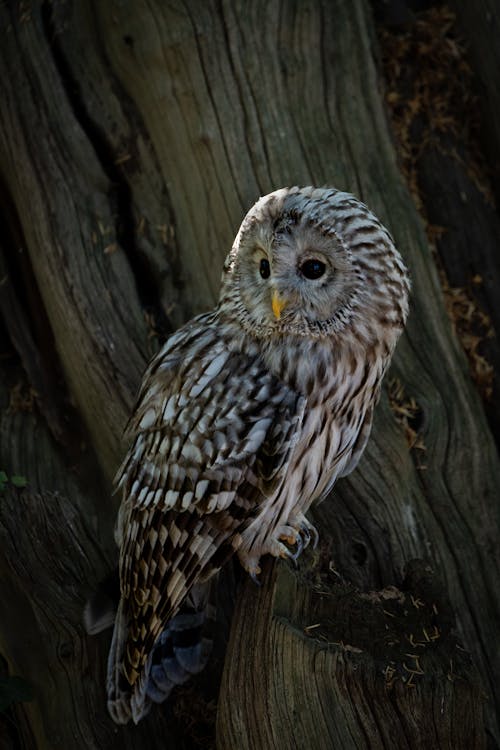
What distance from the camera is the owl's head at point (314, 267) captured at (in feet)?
10.1

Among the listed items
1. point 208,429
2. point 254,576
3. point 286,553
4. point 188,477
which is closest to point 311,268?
point 208,429

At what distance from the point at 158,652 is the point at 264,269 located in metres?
1.63

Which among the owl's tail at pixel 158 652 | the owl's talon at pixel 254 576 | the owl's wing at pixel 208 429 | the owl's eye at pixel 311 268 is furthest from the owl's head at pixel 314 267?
the owl's tail at pixel 158 652

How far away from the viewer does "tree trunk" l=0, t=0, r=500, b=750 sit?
12.6 ft

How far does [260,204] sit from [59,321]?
136 centimetres

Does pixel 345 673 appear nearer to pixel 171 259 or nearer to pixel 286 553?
pixel 286 553

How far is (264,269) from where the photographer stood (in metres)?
3.24

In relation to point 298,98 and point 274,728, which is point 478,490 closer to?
point 274,728

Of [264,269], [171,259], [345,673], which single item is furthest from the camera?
[171,259]

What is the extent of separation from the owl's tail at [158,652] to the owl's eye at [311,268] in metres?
1.40

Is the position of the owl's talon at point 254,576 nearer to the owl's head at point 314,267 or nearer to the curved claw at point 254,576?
the curved claw at point 254,576

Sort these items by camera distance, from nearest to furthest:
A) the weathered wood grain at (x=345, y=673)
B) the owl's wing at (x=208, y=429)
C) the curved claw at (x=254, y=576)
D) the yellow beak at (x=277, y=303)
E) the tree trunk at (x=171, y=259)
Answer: the weathered wood grain at (x=345, y=673), the yellow beak at (x=277, y=303), the owl's wing at (x=208, y=429), the curved claw at (x=254, y=576), the tree trunk at (x=171, y=259)

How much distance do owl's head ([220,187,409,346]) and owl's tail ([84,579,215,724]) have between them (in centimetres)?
123

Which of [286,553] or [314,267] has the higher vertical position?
[314,267]
